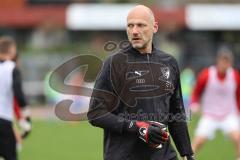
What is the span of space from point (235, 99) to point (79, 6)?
57.8 ft

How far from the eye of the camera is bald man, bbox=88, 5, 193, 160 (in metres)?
6.65

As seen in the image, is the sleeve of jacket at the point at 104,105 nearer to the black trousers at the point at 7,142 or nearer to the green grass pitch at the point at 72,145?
the black trousers at the point at 7,142

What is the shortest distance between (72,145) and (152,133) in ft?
33.4

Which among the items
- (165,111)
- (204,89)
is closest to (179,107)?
(165,111)

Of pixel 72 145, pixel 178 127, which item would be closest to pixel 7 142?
pixel 178 127

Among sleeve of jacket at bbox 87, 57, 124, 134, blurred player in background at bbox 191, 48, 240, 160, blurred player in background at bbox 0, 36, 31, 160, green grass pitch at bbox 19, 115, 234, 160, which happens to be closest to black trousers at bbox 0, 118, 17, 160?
blurred player in background at bbox 0, 36, 31, 160

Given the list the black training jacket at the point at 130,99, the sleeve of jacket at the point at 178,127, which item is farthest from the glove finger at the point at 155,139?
the sleeve of jacket at the point at 178,127

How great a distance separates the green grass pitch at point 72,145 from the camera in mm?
14469

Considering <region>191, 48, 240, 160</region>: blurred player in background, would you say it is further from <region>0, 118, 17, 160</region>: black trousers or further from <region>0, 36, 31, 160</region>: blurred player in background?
<region>0, 118, 17, 160</region>: black trousers

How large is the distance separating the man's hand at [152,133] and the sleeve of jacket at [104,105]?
0.57 feet

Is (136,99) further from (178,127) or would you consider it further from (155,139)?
(178,127)

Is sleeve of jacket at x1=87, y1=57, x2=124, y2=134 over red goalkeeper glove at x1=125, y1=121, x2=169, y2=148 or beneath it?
over

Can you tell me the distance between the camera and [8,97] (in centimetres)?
1038

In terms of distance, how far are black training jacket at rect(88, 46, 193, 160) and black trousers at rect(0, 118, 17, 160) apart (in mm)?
3403
